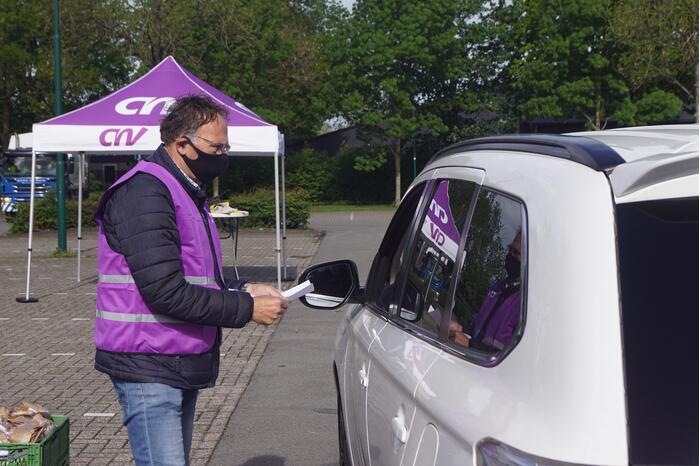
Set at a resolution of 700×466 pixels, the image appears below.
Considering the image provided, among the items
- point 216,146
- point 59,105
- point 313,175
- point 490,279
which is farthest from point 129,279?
point 313,175

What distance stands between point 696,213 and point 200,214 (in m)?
2.07

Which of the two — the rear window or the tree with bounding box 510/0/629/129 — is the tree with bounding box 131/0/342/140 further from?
the rear window

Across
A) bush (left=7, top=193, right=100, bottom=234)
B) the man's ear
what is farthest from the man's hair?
bush (left=7, top=193, right=100, bottom=234)

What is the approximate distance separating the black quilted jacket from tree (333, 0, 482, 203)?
144 ft

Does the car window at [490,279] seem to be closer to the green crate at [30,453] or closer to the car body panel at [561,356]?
the car body panel at [561,356]

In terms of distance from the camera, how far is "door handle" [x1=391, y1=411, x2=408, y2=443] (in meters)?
2.83

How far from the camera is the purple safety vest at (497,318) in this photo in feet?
7.89

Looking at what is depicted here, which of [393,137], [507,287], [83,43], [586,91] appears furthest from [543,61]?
[507,287]

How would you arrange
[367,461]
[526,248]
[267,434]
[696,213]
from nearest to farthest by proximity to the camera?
1. [696,213]
2. [526,248]
3. [367,461]
4. [267,434]

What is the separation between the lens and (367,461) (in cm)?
366

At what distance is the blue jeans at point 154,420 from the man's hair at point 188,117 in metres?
0.90

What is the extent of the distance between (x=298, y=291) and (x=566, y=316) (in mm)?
2066

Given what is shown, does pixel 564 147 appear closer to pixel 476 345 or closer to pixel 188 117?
pixel 476 345

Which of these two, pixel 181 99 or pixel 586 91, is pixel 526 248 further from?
pixel 586 91
